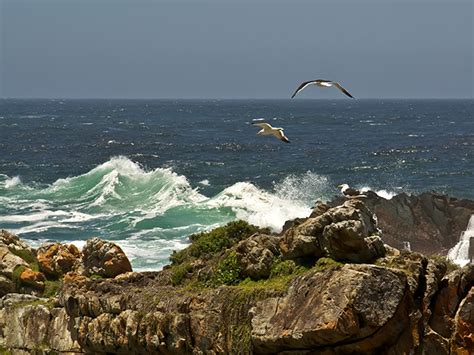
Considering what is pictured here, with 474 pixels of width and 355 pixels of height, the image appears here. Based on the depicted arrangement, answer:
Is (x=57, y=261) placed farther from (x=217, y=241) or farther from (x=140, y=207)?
(x=140, y=207)

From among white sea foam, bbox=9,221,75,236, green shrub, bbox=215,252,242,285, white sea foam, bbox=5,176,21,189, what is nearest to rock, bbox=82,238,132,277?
green shrub, bbox=215,252,242,285

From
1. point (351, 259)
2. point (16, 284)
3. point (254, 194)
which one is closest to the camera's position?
point (351, 259)

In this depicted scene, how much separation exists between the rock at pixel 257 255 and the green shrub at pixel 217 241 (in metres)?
3.28

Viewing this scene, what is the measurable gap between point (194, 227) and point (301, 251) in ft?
94.7

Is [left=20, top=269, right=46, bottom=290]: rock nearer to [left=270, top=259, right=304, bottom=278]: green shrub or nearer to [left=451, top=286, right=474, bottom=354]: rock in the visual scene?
[left=270, top=259, right=304, bottom=278]: green shrub

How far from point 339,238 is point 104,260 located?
9.87 m

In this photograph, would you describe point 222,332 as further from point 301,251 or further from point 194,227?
point 194,227

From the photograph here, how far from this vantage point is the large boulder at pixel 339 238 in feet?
60.1

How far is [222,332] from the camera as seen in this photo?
62.3 feet

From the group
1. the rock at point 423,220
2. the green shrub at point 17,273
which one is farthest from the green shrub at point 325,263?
the rock at point 423,220

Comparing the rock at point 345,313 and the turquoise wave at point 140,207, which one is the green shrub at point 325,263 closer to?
the rock at point 345,313

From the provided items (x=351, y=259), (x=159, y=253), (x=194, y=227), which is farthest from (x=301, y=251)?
(x=194, y=227)

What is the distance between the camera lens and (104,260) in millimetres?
25906

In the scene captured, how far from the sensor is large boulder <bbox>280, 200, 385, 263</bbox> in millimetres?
18312
